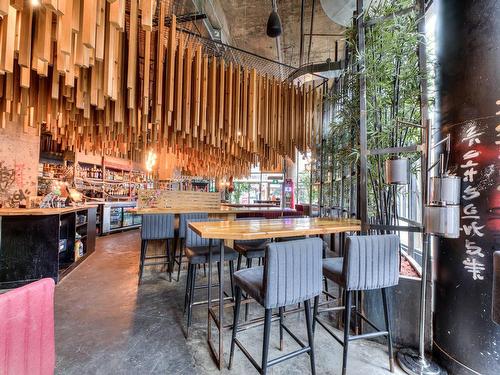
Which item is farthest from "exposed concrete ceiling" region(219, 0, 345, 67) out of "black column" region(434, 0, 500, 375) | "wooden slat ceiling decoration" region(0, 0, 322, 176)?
"black column" region(434, 0, 500, 375)

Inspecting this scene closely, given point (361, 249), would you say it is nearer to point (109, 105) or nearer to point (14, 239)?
point (109, 105)

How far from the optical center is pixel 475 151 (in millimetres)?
1751

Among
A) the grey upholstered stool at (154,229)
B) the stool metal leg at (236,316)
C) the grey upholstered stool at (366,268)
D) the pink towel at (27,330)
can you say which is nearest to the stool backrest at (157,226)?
the grey upholstered stool at (154,229)

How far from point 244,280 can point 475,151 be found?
1917 millimetres

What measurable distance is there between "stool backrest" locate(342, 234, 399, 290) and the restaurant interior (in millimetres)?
13

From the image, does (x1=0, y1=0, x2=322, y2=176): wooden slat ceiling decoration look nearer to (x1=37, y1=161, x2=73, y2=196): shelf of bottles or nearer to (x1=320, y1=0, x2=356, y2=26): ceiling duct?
(x1=320, y1=0, x2=356, y2=26): ceiling duct

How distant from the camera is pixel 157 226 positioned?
354cm

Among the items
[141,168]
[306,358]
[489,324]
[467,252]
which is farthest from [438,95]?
[141,168]

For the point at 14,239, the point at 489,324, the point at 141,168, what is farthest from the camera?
the point at 141,168

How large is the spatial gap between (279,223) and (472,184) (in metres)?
1.53

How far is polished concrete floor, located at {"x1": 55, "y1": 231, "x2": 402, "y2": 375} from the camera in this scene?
1.87 meters

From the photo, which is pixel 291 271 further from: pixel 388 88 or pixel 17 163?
pixel 17 163

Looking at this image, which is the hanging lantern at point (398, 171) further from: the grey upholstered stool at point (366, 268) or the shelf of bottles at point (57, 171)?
the shelf of bottles at point (57, 171)

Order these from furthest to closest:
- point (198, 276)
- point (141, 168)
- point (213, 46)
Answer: point (141, 168) < point (213, 46) < point (198, 276)
